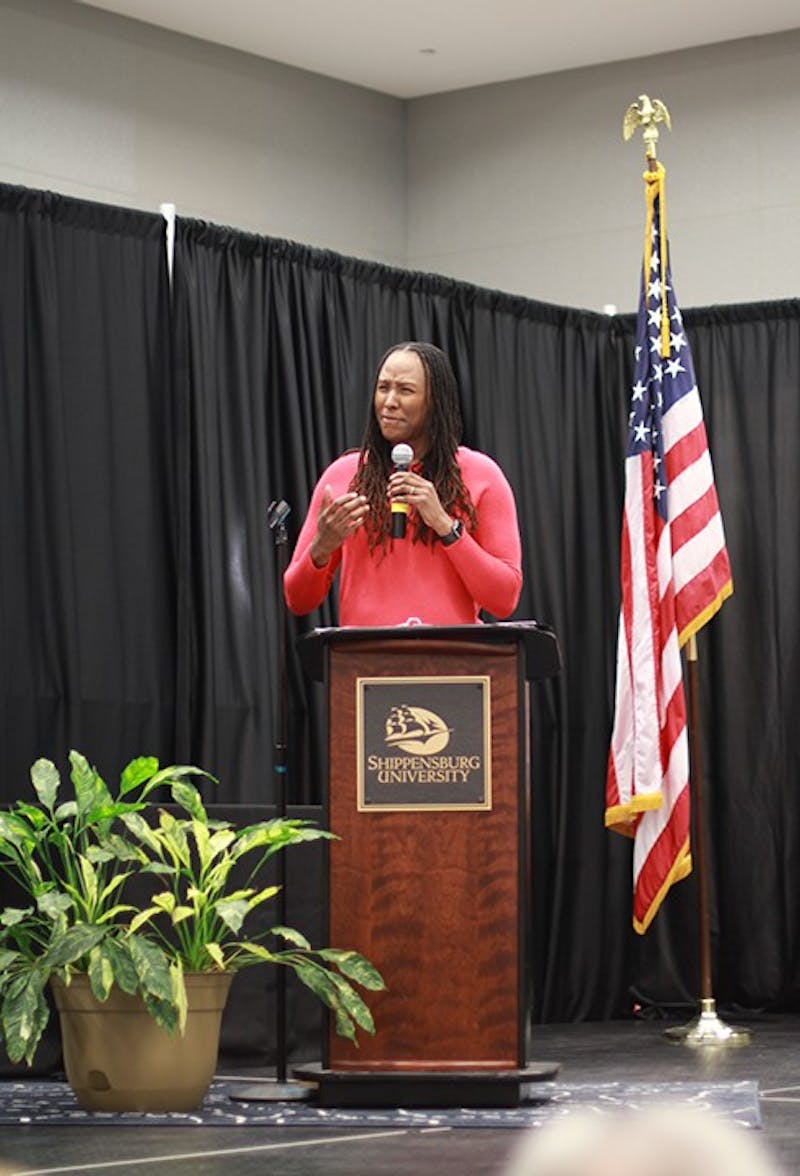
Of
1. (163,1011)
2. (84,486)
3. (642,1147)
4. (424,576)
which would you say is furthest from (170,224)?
(642,1147)

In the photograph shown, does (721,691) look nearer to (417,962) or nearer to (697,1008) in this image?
(697,1008)

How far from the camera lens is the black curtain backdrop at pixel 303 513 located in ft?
17.5

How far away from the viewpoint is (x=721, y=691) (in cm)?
654

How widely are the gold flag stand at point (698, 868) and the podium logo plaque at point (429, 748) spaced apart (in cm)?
203

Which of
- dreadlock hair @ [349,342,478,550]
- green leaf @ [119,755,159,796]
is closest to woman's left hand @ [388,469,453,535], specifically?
dreadlock hair @ [349,342,478,550]

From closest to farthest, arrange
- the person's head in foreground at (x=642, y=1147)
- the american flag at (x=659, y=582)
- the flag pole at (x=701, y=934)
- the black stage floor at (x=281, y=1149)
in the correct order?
the person's head in foreground at (x=642, y=1147) < the black stage floor at (x=281, y=1149) < the flag pole at (x=701, y=934) < the american flag at (x=659, y=582)

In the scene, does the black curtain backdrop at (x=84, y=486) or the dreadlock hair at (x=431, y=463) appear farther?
the black curtain backdrop at (x=84, y=486)

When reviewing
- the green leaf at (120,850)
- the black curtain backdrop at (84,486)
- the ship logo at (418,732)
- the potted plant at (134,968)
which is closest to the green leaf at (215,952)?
the potted plant at (134,968)

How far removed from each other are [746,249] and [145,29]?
2.11 m

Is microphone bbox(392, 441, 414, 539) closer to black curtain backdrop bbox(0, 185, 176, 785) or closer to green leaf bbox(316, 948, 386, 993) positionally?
green leaf bbox(316, 948, 386, 993)

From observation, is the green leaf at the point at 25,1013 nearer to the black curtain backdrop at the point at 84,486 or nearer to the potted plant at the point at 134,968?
the potted plant at the point at 134,968

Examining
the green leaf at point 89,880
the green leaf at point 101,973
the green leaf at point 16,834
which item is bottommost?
the green leaf at point 101,973

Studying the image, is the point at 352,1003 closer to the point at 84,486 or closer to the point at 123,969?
the point at 123,969

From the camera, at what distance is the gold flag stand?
563 centimetres
